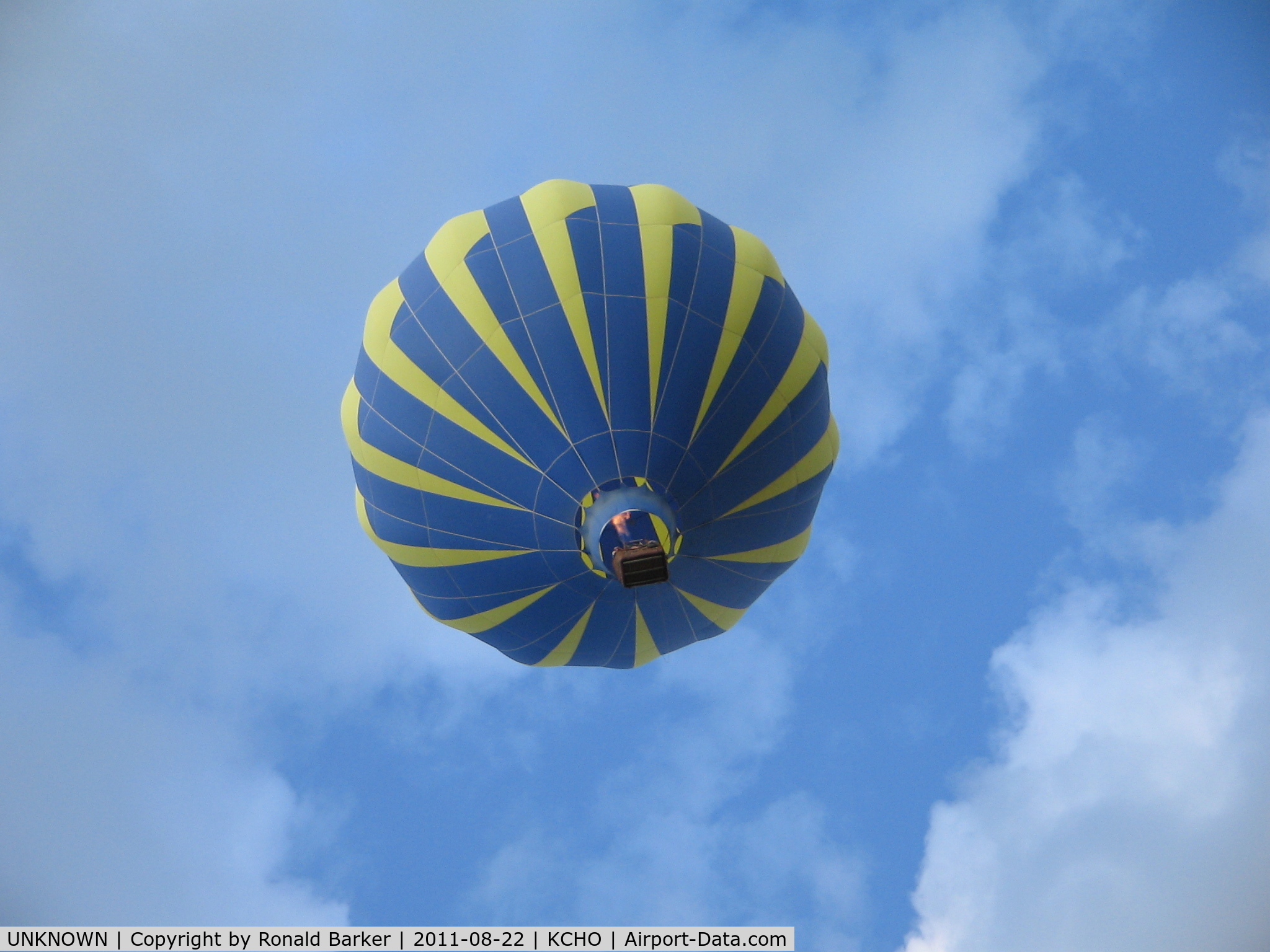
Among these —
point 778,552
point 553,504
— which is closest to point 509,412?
point 553,504

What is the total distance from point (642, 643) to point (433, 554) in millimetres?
3296

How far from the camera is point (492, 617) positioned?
440 inches

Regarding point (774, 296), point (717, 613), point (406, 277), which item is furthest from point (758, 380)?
point (406, 277)

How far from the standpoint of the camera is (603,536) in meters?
9.48

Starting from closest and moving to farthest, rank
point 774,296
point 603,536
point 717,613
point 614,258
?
point 603,536 < point 614,258 < point 774,296 < point 717,613

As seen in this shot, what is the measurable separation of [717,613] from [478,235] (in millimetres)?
6006

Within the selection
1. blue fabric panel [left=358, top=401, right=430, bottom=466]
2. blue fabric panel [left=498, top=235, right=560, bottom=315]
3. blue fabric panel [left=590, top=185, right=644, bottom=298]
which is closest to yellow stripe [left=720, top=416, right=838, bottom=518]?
blue fabric panel [left=590, top=185, right=644, bottom=298]

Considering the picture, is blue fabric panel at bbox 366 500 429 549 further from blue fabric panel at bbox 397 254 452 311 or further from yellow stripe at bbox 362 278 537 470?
blue fabric panel at bbox 397 254 452 311

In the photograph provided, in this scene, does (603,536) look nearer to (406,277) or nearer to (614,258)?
(614,258)

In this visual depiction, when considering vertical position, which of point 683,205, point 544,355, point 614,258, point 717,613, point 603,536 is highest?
point 683,205

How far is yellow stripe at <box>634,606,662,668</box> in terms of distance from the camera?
11.8 m

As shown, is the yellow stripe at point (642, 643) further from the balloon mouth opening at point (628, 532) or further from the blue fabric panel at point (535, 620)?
the balloon mouth opening at point (628, 532)

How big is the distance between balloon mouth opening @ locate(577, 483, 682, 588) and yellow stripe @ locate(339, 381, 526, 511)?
830mm

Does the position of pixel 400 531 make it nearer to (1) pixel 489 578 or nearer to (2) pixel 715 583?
(1) pixel 489 578
